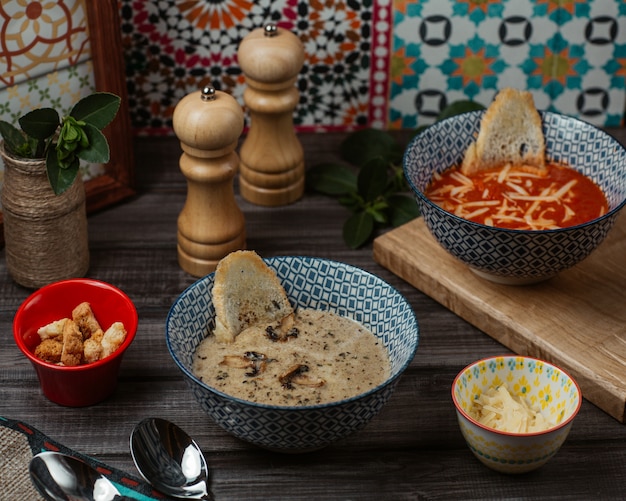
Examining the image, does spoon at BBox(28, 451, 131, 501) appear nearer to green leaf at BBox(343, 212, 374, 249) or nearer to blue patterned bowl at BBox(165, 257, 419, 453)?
blue patterned bowl at BBox(165, 257, 419, 453)

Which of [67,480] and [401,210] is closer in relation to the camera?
[67,480]

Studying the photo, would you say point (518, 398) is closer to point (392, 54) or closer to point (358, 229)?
point (358, 229)

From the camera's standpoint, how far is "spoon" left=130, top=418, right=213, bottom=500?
1190 mm

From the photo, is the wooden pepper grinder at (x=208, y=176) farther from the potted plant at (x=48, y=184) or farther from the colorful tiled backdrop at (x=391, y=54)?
the colorful tiled backdrop at (x=391, y=54)

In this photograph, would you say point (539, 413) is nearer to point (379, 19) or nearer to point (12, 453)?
point (12, 453)

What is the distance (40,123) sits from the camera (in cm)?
145

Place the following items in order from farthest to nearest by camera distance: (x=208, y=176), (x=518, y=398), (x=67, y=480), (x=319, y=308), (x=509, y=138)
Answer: (x=509, y=138), (x=208, y=176), (x=319, y=308), (x=518, y=398), (x=67, y=480)

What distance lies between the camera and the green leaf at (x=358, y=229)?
1688mm

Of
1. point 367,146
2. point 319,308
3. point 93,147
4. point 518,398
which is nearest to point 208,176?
point 93,147

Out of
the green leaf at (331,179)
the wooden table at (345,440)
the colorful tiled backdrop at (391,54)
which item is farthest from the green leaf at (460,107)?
the wooden table at (345,440)

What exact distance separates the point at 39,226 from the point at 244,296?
36 centimetres

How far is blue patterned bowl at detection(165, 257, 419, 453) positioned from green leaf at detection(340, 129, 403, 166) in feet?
1.81

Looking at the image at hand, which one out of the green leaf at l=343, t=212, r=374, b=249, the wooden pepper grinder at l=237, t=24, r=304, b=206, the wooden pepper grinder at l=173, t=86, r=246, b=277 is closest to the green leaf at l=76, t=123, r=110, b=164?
the wooden pepper grinder at l=173, t=86, r=246, b=277

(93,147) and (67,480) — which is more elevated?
(93,147)
